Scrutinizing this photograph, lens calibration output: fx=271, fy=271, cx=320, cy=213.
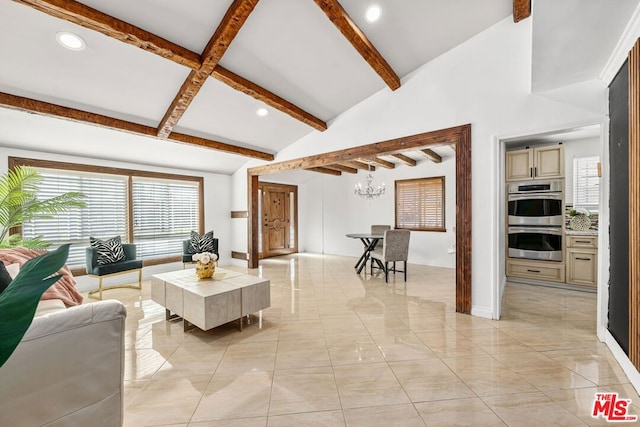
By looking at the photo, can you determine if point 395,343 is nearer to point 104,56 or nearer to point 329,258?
point 104,56

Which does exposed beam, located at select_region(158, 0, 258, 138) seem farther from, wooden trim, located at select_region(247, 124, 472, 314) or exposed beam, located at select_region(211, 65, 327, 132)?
wooden trim, located at select_region(247, 124, 472, 314)

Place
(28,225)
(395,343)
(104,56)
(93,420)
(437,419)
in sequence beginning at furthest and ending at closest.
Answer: (28,225), (104,56), (395,343), (437,419), (93,420)

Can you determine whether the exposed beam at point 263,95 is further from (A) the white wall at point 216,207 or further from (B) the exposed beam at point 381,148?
(A) the white wall at point 216,207

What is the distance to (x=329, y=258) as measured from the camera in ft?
23.4

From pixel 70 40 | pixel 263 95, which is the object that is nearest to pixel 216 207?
pixel 263 95

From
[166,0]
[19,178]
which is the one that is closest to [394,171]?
[166,0]

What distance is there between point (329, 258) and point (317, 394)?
537cm

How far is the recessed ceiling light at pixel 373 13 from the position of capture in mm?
2611

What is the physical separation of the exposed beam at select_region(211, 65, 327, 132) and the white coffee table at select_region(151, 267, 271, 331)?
225 cm

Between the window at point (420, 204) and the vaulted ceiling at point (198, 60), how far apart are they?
2.90 meters

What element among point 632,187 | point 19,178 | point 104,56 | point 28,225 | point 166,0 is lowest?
point 28,225

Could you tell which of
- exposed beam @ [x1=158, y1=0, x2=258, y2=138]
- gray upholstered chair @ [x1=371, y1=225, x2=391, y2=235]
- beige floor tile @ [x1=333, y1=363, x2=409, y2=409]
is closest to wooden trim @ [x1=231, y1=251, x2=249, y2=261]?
gray upholstered chair @ [x1=371, y1=225, x2=391, y2=235]

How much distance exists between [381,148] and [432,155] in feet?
6.95

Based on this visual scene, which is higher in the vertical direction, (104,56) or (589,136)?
(104,56)
